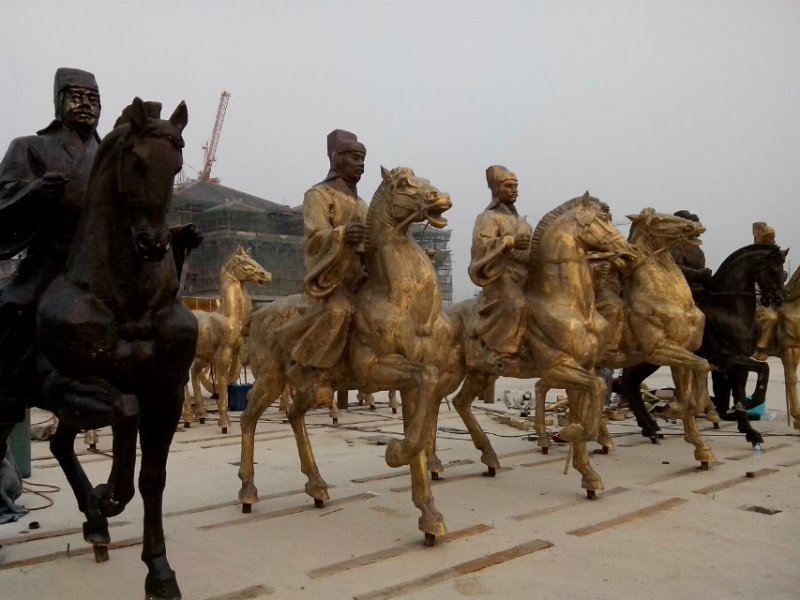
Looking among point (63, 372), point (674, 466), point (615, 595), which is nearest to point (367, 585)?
point (615, 595)

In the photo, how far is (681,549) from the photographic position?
169 inches

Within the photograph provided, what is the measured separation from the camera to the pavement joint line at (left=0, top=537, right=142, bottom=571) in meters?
4.06

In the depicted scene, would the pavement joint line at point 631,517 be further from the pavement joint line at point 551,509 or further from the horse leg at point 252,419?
the horse leg at point 252,419

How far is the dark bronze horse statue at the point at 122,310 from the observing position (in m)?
2.93

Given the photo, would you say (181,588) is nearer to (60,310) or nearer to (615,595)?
(60,310)

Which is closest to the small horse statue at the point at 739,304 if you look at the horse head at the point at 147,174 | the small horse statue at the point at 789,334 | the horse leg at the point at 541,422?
the small horse statue at the point at 789,334

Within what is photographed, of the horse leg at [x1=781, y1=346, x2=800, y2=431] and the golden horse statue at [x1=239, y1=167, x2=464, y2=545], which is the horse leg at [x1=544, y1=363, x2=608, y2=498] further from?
the horse leg at [x1=781, y1=346, x2=800, y2=431]

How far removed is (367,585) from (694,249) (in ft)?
23.0

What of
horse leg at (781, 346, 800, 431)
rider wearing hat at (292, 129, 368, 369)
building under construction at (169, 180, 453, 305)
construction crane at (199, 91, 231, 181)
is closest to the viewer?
rider wearing hat at (292, 129, 368, 369)

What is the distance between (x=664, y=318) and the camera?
6.83 m

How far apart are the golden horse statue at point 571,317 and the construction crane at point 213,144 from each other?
73139 mm

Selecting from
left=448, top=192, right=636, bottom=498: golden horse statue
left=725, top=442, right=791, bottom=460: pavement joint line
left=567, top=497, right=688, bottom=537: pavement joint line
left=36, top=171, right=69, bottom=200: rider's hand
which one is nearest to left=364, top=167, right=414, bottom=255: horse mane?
left=448, top=192, right=636, bottom=498: golden horse statue

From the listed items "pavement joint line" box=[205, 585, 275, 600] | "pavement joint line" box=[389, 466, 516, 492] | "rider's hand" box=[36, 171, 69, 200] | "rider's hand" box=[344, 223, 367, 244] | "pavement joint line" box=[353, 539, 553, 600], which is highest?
"rider's hand" box=[344, 223, 367, 244]

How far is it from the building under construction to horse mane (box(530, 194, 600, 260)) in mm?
33221
